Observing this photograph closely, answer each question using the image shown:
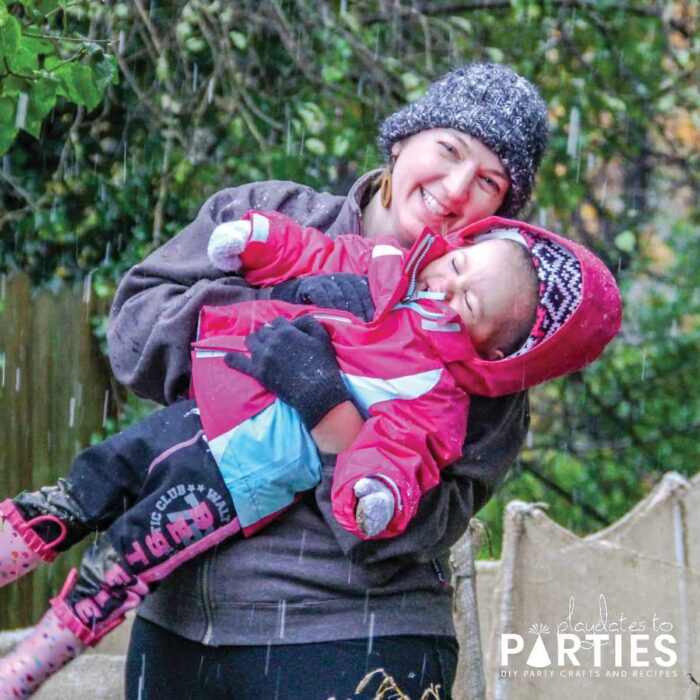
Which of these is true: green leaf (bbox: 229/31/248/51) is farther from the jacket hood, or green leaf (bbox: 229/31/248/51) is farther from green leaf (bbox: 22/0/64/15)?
the jacket hood

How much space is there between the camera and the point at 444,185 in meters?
2.18

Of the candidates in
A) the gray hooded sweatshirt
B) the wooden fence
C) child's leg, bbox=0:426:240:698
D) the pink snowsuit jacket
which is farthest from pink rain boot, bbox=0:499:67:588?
the wooden fence

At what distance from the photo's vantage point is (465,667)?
122 inches

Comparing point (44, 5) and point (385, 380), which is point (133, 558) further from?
point (44, 5)

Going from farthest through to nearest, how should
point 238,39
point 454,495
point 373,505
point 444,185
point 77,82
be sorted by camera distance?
point 238,39 → point 77,82 → point 444,185 → point 454,495 → point 373,505

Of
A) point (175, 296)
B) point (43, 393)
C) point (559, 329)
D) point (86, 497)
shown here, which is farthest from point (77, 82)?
point (43, 393)

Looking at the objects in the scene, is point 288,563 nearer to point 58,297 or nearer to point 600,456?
point 58,297

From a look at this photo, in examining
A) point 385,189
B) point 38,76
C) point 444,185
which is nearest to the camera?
point 444,185

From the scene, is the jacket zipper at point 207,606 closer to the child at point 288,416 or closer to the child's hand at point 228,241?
the child at point 288,416

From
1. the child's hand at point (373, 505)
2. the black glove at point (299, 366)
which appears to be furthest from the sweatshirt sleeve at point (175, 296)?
→ the child's hand at point (373, 505)

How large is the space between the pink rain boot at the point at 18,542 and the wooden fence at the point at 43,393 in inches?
94.4

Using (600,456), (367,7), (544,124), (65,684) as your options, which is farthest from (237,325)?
(600,456)

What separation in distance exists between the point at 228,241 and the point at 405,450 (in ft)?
1.62

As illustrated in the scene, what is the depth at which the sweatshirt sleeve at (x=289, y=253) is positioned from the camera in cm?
209
